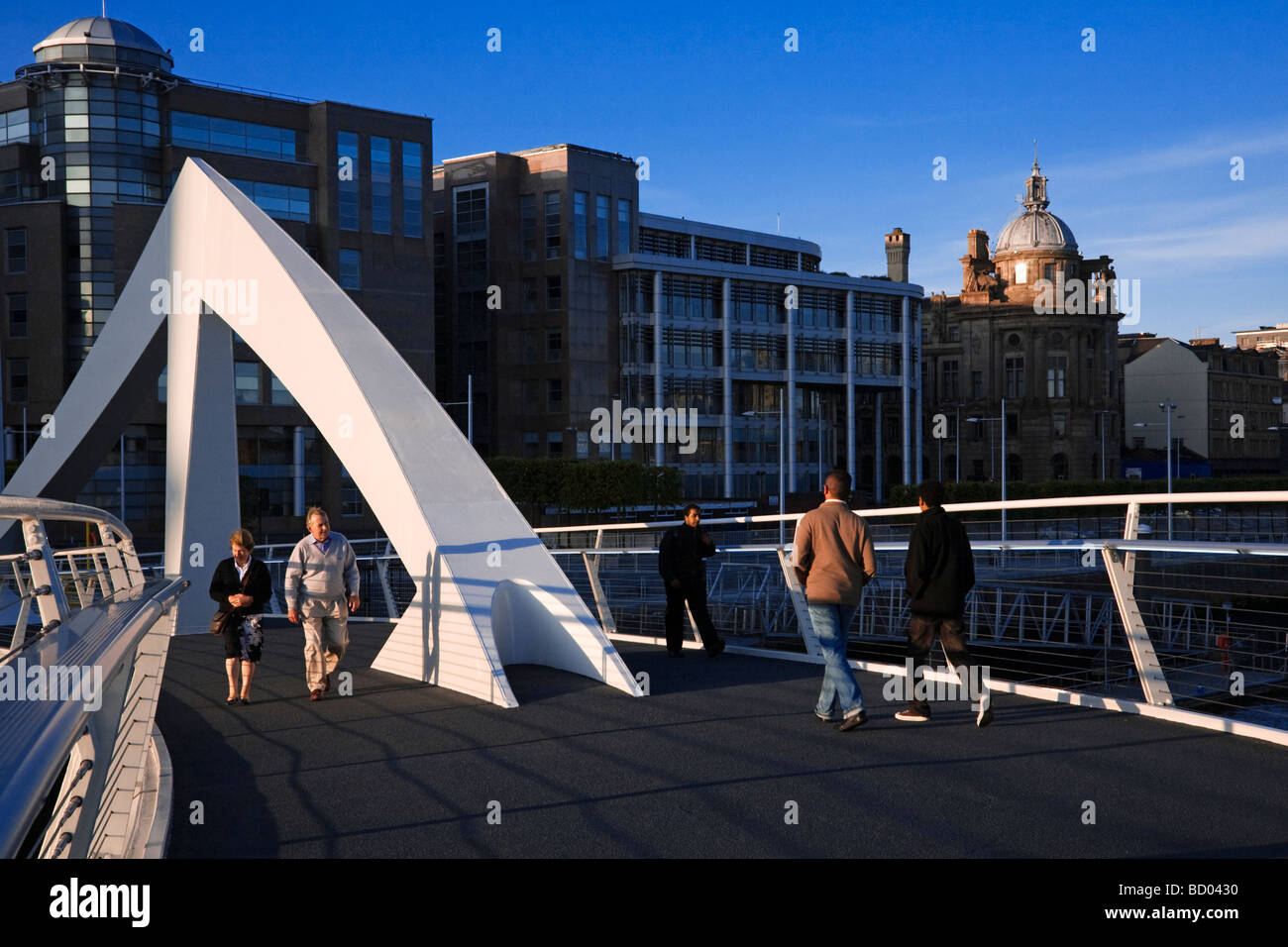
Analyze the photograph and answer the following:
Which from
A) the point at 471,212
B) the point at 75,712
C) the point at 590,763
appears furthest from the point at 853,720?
the point at 471,212

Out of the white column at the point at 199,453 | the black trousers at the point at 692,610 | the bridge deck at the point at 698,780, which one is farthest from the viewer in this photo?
the white column at the point at 199,453

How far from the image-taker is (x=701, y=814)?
593cm

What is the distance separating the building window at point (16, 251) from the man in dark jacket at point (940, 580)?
5530 centimetres

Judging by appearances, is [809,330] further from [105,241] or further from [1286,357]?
[1286,357]

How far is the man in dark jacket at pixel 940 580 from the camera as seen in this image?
8.04m

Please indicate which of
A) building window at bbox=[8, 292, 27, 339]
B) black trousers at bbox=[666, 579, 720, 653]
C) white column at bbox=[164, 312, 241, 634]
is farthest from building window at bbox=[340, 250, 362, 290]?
black trousers at bbox=[666, 579, 720, 653]

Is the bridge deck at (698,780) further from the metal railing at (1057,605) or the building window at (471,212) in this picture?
the building window at (471,212)

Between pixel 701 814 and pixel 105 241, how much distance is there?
55076 millimetres

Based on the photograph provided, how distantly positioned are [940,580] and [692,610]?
14.7 feet

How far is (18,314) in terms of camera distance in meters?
54.2

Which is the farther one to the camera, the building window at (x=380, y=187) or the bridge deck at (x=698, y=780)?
the building window at (x=380, y=187)

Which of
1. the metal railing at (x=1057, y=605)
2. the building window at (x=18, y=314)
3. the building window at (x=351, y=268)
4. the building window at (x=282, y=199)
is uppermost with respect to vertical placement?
the building window at (x=282, y=199)

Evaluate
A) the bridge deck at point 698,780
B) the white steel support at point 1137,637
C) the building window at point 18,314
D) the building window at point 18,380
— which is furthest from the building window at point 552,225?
the white steel support at point 1137,637

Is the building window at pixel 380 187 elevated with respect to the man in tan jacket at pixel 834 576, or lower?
elevated
